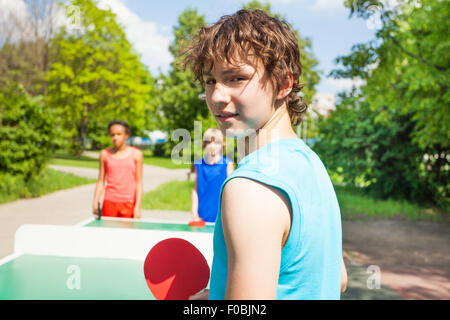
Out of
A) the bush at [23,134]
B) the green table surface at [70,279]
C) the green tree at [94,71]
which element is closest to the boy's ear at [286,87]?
the green table surface at [70,279]

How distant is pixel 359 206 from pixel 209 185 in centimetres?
875

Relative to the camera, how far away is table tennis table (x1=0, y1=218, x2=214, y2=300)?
2805 millimetres

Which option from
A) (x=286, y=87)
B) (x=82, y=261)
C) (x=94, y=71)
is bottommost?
(x=82, y=261)

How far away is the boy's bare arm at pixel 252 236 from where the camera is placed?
877 mm

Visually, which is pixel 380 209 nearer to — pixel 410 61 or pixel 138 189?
pixel 410 61

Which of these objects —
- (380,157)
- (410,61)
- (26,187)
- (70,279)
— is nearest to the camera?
(70,279)

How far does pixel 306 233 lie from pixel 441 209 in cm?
1344

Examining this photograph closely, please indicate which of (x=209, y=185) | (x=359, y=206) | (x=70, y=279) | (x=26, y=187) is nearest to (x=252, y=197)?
(x=70, y=279)

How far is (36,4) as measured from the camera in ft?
61.4

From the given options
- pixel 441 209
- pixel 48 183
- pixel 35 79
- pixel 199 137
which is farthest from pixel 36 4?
pixel 441 209

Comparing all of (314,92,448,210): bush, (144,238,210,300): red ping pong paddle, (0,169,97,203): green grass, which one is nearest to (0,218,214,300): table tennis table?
(144,238,210,300): red ping pong paddle

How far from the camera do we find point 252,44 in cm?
111

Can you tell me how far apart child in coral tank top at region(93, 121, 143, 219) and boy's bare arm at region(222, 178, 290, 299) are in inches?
184

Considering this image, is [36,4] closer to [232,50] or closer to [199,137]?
[199,137]
